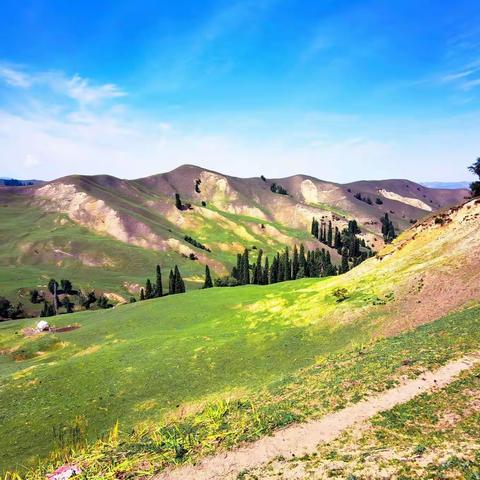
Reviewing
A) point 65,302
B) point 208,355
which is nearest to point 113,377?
point 208,355

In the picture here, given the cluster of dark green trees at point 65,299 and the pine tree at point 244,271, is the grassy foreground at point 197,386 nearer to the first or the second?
the cluster of dark green trees at point 65,299

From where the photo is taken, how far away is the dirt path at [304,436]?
2195 cm

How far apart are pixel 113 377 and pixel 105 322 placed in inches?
1264

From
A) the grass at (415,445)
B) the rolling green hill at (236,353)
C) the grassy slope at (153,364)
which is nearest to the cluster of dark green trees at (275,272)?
the rolling green hill at (236,353)

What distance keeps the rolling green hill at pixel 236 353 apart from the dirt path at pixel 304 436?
1.44 meters

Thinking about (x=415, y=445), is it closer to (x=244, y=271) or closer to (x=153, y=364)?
(x=153, y=364)

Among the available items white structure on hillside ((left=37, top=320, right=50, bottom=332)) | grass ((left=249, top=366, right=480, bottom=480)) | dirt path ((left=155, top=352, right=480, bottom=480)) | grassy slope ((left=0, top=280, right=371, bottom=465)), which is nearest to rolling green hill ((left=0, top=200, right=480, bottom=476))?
grassy slope ((left=0, top=280, right=371, bottom=465))

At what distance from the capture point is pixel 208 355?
48.4 meters

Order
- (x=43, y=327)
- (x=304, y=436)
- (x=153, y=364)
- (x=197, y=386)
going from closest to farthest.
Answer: (x=304, y=436), (x=197, y=386), (x=153, y=364), (x=43, y=327)

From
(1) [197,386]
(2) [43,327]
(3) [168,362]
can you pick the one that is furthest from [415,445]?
(2) [43,327]

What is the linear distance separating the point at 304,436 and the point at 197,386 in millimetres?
20475

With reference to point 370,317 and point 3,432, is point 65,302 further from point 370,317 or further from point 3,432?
point 370,317

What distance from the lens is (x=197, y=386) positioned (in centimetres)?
4175

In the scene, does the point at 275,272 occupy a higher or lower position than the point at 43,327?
lower
